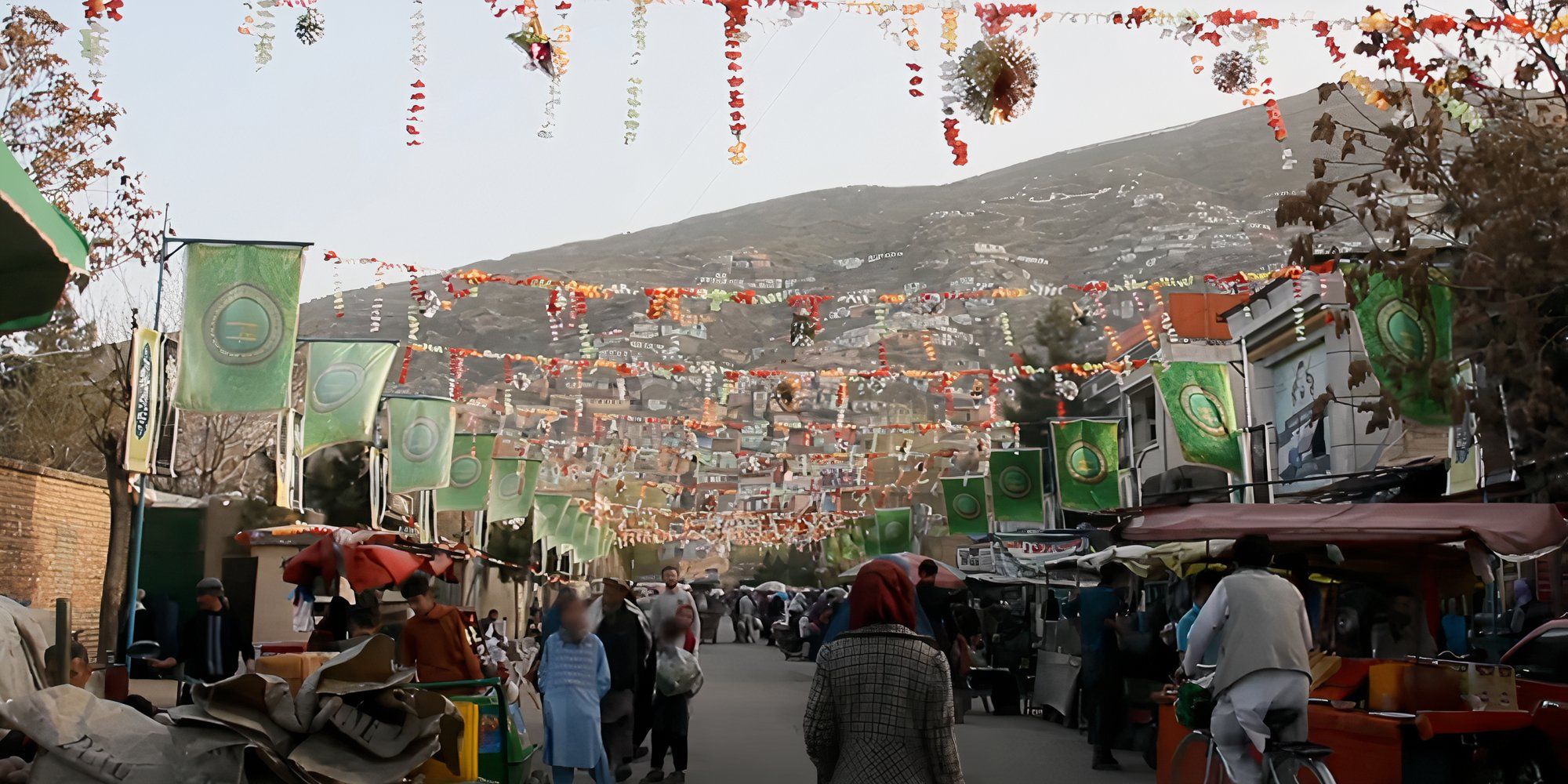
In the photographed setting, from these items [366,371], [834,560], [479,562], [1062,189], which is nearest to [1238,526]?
[366,371]

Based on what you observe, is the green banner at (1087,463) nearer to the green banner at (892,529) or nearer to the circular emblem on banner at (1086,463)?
the circular emblem on banner at (1086,463)

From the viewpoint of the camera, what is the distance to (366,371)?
21.2m

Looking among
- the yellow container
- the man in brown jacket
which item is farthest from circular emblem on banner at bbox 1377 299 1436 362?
the yellow container

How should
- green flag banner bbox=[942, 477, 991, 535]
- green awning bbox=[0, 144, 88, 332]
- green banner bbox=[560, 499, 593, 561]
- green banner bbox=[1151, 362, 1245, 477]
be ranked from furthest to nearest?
green banner bbox=[560, 499, 593, 561]
green flag banner bbox=[942, 477, 991, 535]
green banner bbox=[1151, 362, 1245, 477]
green awning bbox=[0, 144, 88, 332]

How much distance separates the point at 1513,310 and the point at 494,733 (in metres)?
12.0

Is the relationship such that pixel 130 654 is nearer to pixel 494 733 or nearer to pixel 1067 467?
pixel 494 733

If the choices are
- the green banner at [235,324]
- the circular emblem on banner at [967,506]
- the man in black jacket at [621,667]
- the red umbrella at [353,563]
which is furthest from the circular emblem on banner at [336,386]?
the circular emblem on banner at [967,506]

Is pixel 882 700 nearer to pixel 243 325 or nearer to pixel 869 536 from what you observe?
pixel 243 325

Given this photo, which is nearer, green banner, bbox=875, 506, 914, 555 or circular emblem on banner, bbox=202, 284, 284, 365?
circular emblem on banner, bbox=202, 284, 284, 365

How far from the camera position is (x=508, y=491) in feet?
132

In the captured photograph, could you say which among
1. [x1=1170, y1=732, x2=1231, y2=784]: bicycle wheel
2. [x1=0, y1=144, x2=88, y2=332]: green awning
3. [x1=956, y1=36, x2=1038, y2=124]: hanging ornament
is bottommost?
[x1=1170, y1=732, x2=1231, y2=784]: bicycle wheel

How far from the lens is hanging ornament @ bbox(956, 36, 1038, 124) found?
50.3ft

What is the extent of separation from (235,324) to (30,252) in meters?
11.4

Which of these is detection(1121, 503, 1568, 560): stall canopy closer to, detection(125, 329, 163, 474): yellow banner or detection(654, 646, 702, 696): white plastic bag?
detection(654, 646, 702, 696): white plastic bag
